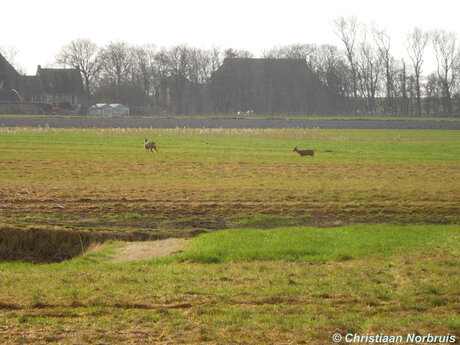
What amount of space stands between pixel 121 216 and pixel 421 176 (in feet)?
52.8

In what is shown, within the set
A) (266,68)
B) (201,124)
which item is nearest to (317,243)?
(201,124)

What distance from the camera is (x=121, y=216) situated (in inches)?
Result: 793

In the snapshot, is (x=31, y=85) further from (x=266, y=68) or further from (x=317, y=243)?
(x=317, y=243)

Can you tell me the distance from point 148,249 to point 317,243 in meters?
4.29

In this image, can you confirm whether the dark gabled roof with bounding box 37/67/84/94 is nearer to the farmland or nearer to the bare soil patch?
the farmland

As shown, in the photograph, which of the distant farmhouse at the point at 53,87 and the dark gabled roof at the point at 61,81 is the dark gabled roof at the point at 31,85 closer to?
the distant farmhouse at the point at 53,87

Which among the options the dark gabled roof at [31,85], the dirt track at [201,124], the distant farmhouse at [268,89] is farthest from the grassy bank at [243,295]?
the dark gabled roof at [31,85]

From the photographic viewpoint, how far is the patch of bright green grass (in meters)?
14.2

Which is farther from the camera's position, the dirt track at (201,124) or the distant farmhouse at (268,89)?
the distant farmhouse at (268,89)

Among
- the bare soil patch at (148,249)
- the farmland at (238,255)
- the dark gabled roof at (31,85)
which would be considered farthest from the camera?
the dark gabled roof at (31,85)

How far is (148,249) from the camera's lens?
1573 cm

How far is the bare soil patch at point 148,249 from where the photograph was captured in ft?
48.3

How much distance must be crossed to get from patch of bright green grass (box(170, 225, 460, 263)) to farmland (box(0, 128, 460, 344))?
5 cm

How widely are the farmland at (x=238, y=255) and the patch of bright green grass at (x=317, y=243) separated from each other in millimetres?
47
